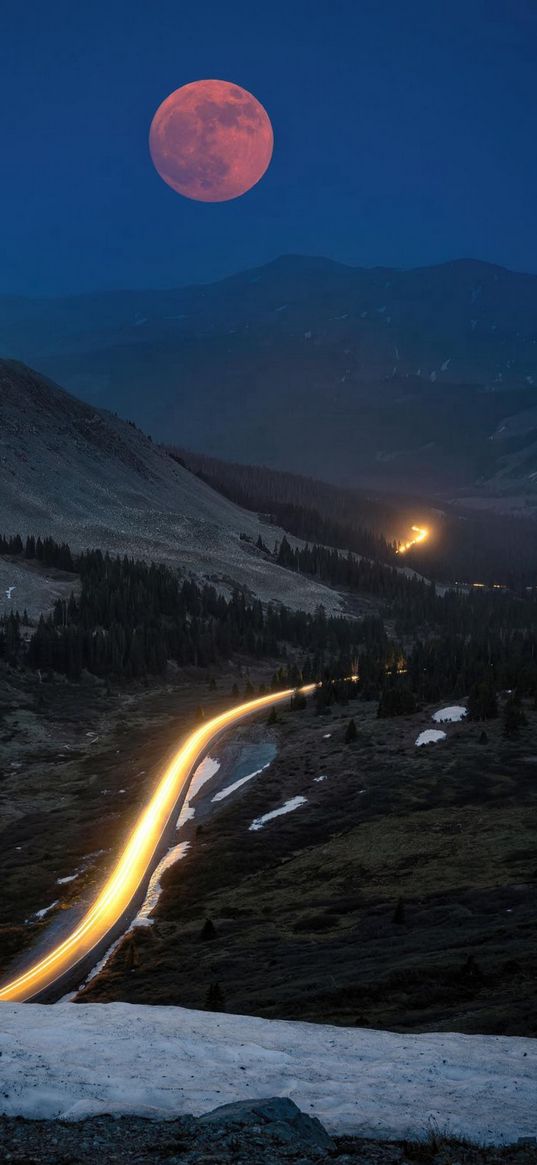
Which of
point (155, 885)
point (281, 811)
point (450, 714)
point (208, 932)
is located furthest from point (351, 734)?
point (208, 932)

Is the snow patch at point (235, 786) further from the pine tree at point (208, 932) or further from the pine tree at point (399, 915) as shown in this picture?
the pine tree at point (399, 915)

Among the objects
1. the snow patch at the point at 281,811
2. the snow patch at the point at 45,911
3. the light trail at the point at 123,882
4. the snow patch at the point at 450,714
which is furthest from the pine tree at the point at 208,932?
the snow patch at the point at 450,714

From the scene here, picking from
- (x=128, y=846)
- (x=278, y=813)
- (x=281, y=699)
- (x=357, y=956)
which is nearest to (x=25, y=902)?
(x=128, y=846)

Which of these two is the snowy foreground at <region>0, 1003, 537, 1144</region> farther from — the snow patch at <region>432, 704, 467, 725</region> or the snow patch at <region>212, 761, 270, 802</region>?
the snow patch at <region>432, 704, 467, 725</region>

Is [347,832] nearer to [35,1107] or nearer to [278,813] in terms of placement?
[278,813]

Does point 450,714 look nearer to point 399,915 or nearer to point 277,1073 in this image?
point 399,915

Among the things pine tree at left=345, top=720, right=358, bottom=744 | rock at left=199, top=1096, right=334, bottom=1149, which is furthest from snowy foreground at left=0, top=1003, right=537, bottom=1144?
pine tree at left=345, top=720, right=358, bottom=744
